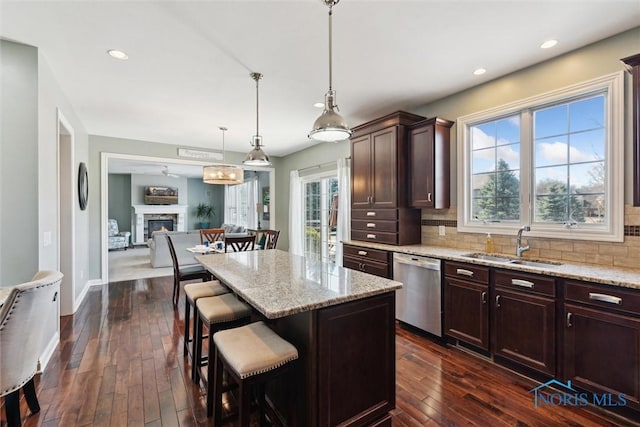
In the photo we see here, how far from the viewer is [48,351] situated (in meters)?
2.71

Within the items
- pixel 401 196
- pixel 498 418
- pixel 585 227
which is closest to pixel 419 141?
pixel 401 196

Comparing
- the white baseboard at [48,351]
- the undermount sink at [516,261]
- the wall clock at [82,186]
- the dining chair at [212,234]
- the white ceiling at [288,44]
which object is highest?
the white ceiling at [288,44]

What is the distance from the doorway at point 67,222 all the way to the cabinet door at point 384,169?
12.7 ft

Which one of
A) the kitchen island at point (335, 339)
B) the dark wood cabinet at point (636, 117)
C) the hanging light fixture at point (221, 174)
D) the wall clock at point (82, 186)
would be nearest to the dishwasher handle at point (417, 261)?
the kitchen island at point (335, 339)

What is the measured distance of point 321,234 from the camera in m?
5.91

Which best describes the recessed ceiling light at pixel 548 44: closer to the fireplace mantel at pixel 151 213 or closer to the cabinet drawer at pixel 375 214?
the cabinet drawer at pixel 375 214

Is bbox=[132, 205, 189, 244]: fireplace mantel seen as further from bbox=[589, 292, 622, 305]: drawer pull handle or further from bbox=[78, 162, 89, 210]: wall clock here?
bbox=[589, 292, 622, 305]: drawer pull handle

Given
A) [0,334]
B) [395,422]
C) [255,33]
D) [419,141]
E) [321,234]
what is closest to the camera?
[0,334]

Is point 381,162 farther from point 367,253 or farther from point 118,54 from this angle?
point 118,54

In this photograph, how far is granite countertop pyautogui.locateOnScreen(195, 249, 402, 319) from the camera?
1.47m

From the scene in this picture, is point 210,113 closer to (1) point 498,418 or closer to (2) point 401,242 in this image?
(2) point 401,242

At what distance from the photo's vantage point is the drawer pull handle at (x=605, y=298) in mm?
1890

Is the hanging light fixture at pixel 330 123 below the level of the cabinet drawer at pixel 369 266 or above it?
above

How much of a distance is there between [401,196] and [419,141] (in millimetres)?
688
